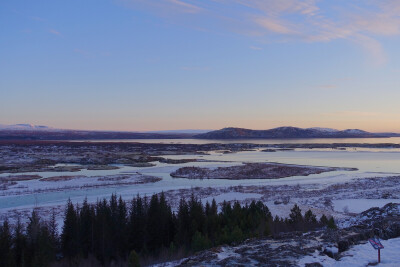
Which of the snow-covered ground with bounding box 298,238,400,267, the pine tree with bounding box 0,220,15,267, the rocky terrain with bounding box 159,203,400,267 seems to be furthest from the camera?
the pine tree with bounding box 0,220,15,267

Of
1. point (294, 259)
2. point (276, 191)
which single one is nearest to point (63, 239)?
point (294, 259)

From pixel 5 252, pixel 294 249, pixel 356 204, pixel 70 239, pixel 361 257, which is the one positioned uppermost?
pixel 361 257

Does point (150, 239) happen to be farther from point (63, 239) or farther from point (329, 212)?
point (329, 212)

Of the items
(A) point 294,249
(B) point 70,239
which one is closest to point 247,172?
(B) point 70,239

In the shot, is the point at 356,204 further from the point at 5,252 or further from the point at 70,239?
the point at 5,252

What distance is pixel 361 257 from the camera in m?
10.4

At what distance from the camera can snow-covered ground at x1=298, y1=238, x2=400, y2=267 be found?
9.87 meters

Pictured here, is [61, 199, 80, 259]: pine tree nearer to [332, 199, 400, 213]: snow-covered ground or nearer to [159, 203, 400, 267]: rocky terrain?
[159, 203, 400, 267]: rocky terrain

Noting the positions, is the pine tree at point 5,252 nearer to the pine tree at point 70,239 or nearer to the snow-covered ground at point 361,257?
the pine tree at point 70,239

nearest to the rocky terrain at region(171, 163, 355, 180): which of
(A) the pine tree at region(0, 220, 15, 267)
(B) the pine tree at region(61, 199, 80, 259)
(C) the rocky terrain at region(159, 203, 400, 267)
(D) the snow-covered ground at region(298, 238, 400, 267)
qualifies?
(B) the pine tree at region(61, 199, 80, 259)

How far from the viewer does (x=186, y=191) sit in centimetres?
3133

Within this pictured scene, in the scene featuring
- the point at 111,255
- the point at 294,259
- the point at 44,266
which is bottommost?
the point at 111,255

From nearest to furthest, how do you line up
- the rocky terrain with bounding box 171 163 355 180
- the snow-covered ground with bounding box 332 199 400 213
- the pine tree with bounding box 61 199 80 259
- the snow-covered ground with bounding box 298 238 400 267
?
the snow-covered ground with bounding box 298 238 400 267, the pine tree with bounding box 61 199 80 259, the snow-covered ground with bounding box 332 199 400 213, the rocky terrain with bounding box 171 163 355 180

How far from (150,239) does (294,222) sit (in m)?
7.61
